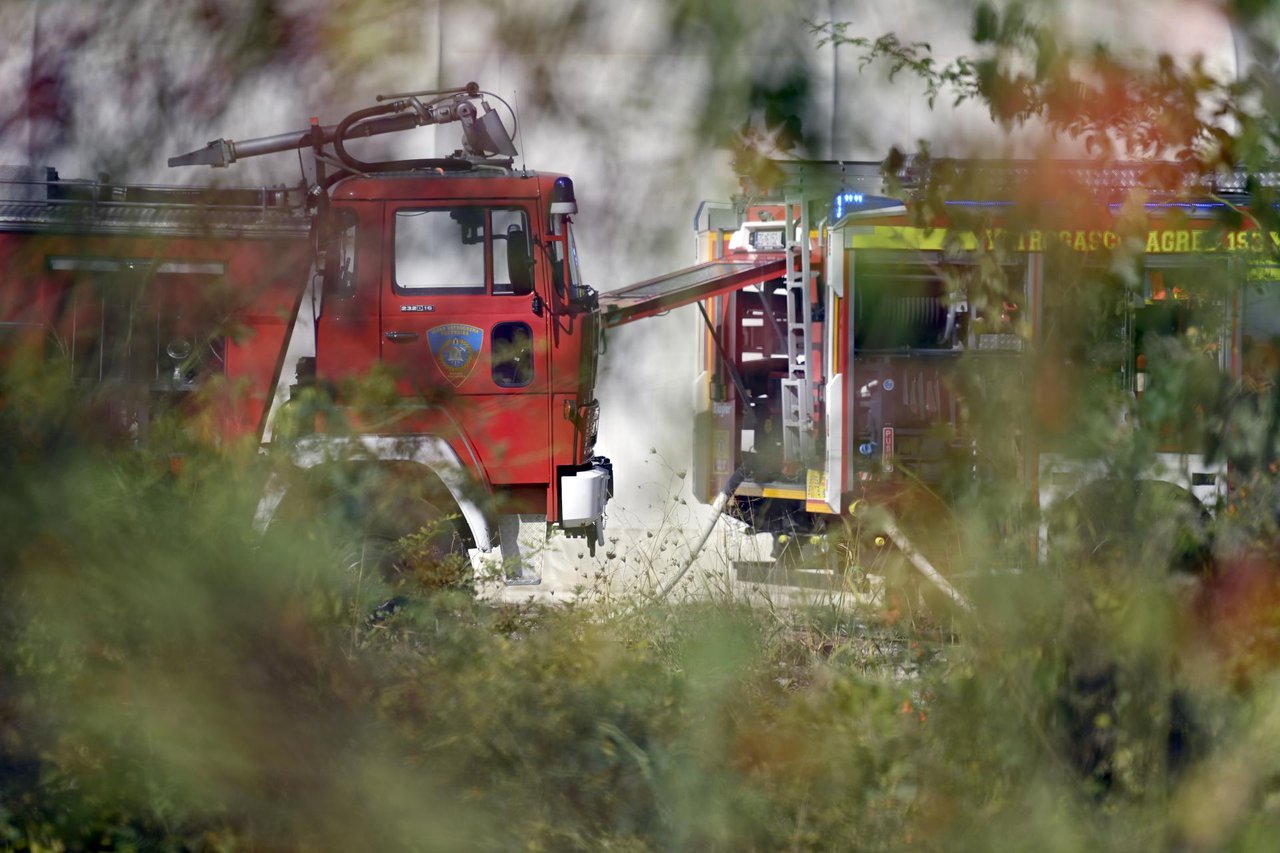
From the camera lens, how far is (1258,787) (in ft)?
6.88

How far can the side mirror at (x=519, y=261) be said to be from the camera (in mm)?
5645

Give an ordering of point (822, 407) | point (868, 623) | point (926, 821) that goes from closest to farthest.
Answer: point (926, 821) → point (868, 623) → point (822, 407)

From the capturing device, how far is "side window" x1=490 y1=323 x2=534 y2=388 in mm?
4105

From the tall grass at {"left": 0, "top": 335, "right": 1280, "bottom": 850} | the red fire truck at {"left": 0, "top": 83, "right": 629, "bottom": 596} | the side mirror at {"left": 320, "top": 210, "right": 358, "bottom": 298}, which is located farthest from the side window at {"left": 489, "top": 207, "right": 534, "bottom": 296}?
the tall grass at {"left": 0, "top": 335, "right": 1280, "bottom": 850}

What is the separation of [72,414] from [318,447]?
19.0 inches

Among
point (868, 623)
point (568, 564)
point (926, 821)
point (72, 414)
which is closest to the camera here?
point (926, 821)

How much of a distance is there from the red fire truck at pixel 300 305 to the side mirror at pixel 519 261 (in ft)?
4.57

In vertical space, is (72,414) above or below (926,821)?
above

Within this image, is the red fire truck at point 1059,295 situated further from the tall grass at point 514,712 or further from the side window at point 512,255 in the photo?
the side window at point 512,255

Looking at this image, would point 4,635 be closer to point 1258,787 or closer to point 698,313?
point 1258,787

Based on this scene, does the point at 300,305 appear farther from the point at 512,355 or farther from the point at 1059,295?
the point at 512,355

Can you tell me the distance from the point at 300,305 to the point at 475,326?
8.29 ft

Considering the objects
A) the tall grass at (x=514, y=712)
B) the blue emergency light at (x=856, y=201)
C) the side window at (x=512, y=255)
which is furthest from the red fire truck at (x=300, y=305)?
the side window at (x=512, y=255)

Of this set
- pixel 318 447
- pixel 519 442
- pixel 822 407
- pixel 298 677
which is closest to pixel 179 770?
pixel 298 677
